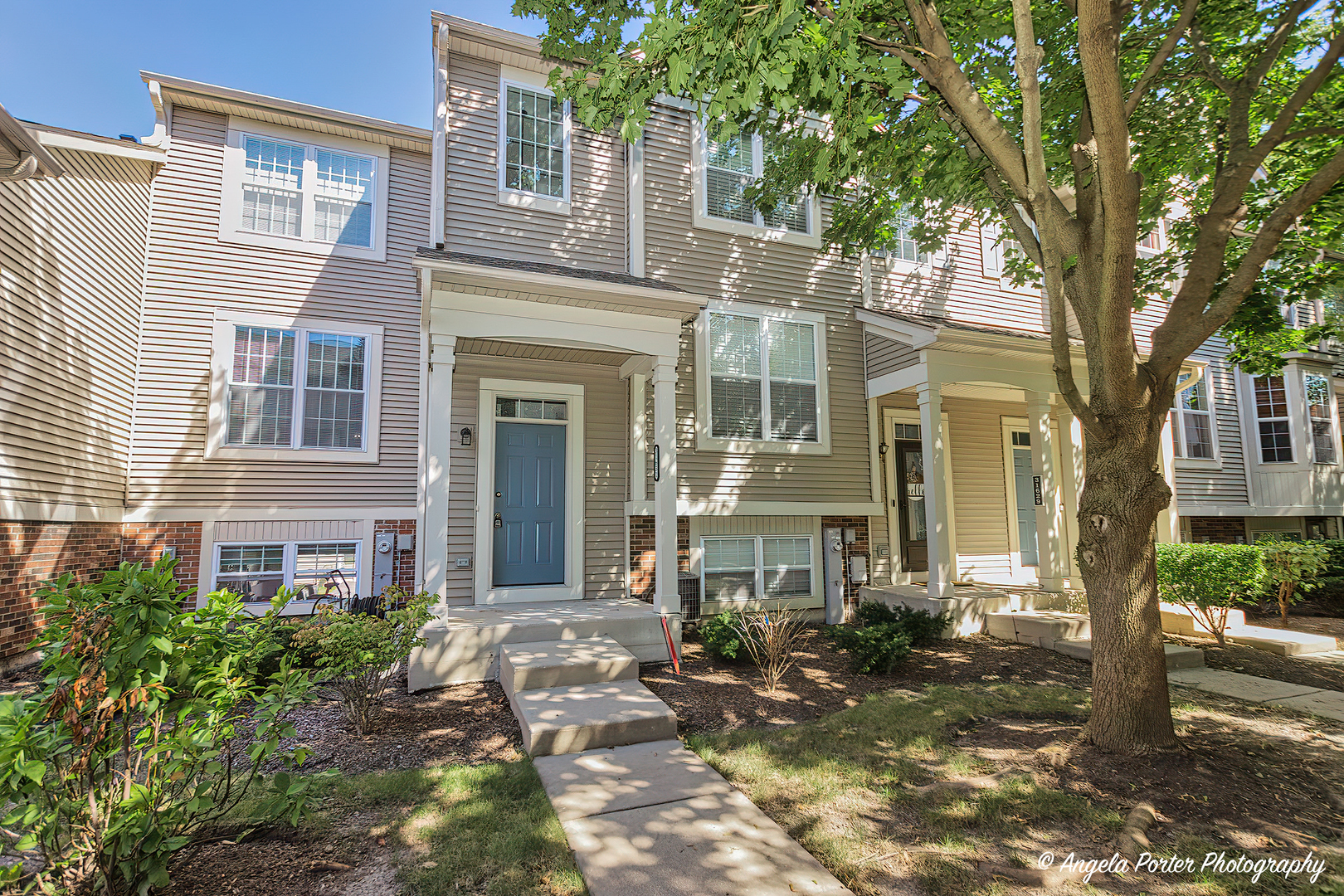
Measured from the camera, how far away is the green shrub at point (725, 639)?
636cm

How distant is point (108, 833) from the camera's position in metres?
2.18

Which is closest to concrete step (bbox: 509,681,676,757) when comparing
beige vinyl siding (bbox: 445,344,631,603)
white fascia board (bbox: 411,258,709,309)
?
beige vinyl siding (bbox: 445,344,631,603)

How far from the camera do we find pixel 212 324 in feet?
26.7

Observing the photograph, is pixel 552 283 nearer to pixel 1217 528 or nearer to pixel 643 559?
pixel 643 559

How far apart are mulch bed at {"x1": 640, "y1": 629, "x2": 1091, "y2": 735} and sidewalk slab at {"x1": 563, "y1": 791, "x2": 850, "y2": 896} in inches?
55.6

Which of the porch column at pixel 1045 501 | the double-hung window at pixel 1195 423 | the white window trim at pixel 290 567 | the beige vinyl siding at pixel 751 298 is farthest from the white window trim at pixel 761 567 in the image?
the double-hung window at pixel 1195 423

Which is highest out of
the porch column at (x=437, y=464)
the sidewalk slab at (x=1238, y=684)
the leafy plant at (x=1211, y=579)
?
the porch column at (x=437, y=464)

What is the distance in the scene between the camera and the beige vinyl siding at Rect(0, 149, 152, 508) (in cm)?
602

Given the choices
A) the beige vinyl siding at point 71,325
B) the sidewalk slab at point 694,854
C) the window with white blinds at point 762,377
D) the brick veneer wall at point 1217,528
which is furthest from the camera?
the brick veneer wall at point 1217,528

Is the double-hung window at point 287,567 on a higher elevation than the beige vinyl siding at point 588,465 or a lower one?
lower

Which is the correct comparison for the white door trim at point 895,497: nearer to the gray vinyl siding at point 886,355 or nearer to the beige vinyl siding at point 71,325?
the gray vinyl siding at point 886,355

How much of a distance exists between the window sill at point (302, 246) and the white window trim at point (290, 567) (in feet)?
12.7

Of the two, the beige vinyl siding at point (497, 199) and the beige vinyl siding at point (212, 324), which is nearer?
the beige vinyl siding at point (497, 199)

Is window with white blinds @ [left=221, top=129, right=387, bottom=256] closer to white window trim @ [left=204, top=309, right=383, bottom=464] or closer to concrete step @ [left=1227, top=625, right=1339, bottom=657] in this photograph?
white window trim @ [left=204, top=309, right=383, bottom=464]
